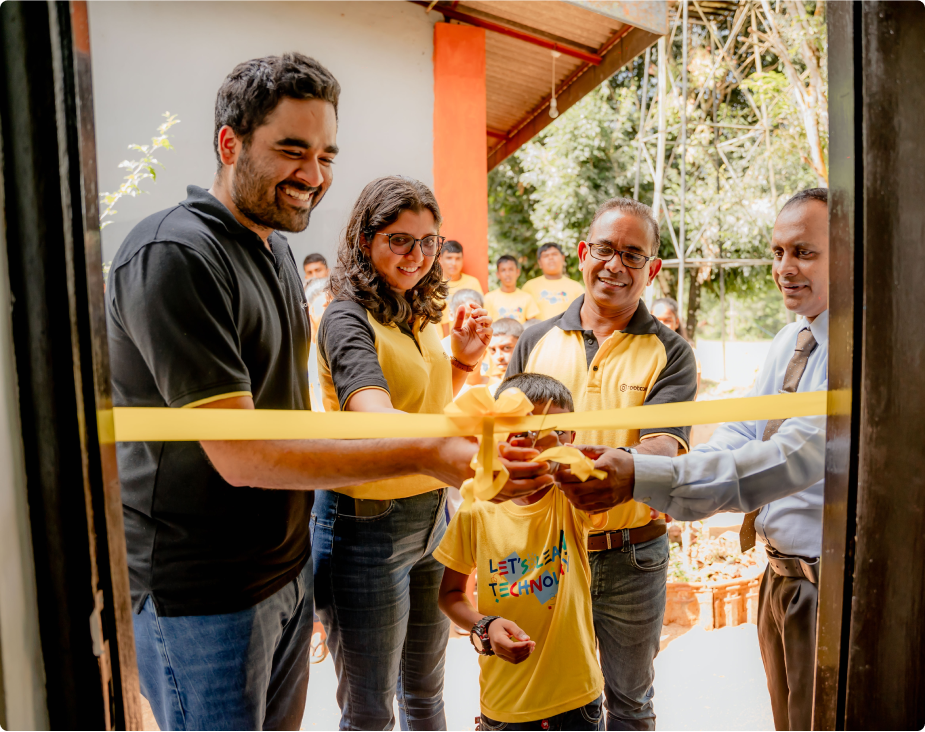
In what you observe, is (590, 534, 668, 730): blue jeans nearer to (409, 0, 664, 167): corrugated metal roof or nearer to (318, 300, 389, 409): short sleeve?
(318, 300, 389, 409): short sleeve

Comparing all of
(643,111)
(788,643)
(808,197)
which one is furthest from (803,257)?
(788,643)

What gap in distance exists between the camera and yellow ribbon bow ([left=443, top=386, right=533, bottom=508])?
891mm

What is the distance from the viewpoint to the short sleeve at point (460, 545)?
1.17 meters

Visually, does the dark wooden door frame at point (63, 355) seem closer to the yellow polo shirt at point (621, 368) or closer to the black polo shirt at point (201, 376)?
the black polo shirt at point (201, 376)

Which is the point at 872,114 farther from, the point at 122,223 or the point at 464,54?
the point at 122,223

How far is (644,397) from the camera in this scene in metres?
1.12

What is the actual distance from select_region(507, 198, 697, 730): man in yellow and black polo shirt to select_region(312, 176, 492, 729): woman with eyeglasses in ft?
0.61

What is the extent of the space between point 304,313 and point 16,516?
20.6 inches

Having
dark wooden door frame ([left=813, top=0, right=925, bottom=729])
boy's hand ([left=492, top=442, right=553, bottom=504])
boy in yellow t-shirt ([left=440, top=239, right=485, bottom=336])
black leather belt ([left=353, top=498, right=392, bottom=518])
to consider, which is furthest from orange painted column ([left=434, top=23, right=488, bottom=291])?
dark wooden door frame ([left=813, top=0, right=925, bottom=729])

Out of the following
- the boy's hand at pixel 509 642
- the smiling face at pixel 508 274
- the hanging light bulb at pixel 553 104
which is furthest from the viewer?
the smiling face at pixel 508 274

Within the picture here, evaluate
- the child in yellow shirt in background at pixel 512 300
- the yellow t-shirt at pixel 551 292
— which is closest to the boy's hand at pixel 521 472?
the yellow t-shirt at pixel 551 292

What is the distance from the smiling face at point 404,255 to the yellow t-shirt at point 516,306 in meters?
0.45

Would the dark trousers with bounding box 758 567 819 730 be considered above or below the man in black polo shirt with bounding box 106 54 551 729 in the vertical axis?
below

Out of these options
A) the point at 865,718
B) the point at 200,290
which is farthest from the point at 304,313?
the point at 865,718
